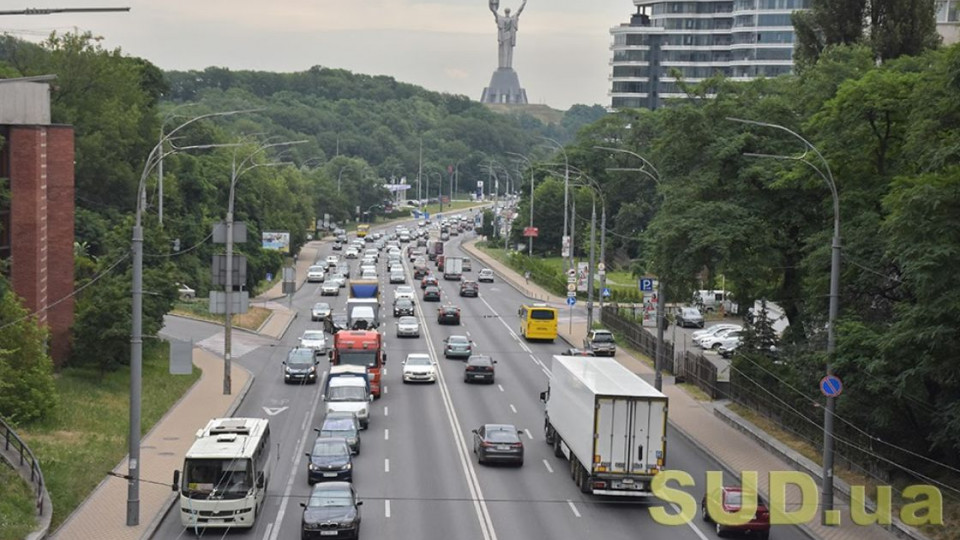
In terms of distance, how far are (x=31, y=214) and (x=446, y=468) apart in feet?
74.4

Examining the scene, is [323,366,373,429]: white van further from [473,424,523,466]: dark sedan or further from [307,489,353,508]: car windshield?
[307,489,353,508]: car windshield

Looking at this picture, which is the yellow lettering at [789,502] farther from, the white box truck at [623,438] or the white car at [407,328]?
the white car at [407,328]

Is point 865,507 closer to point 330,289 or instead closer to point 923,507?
point 923,507

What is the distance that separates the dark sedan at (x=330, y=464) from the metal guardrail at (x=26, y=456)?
23.6 feet

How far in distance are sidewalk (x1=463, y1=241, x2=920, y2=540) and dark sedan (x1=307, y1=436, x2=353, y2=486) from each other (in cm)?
1089

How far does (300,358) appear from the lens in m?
57.1

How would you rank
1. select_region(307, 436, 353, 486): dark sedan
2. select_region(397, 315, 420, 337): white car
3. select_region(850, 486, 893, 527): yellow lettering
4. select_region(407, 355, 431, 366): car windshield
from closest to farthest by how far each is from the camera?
select_region(850, 486, 893, 527): yellow lettering
select_region(307, 436, 353, 486): dark sedan
select_region(407, 355, 431, 366): car windshield
select_region(397, 315, 420, 337): white car

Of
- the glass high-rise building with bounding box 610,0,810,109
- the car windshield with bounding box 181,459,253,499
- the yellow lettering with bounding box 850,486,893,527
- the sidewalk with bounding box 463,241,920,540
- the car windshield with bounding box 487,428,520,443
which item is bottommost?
the sidewalk with bounding box 463,241,920,540

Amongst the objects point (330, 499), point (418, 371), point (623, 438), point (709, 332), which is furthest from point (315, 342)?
point (330, 499)

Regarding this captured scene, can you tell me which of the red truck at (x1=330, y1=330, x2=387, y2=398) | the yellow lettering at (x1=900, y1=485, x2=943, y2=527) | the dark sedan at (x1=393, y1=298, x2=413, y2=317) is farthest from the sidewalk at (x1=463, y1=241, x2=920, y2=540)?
the dark sedan at (x1=393, y1=298, x2=413, y2=317)

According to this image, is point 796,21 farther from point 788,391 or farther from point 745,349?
point 788,391

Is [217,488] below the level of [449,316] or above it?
above

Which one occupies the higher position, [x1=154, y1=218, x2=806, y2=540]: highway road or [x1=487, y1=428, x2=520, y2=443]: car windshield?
[x1=487, y1=428, x2=520, y2=443]: car windshield

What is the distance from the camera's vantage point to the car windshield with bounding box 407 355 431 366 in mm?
57375
